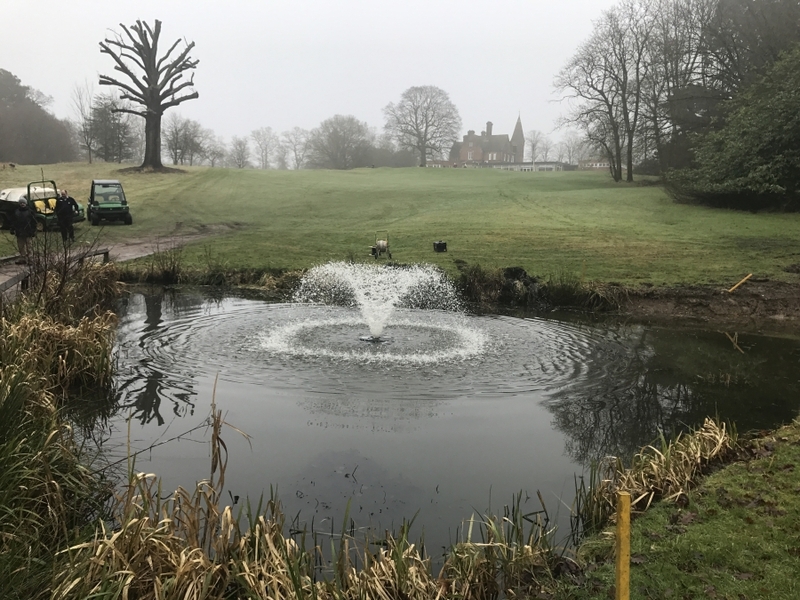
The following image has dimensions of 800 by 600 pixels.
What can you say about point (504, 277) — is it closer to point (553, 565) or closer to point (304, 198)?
point (553, 565)

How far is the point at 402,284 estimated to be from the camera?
19109 millimetres

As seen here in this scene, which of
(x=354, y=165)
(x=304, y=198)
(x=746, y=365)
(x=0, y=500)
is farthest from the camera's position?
(x=354, y=165)

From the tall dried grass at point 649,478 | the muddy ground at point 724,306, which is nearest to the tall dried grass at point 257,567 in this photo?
the tall dried grass at point 649,478

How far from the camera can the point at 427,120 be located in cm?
9931

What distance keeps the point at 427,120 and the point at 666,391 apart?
93.9m

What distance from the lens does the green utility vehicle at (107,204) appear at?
3095 cm

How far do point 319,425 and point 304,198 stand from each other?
37.5m

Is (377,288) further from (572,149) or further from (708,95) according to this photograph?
(572,149)

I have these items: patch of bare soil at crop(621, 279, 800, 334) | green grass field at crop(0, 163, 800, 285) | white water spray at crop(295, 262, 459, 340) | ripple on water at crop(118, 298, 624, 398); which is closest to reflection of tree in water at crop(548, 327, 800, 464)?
ripple on water at crop(118, 298, 624, 398)

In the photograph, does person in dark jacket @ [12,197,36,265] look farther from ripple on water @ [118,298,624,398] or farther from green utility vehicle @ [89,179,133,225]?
green utility vehicle @ [89,179,133,225]

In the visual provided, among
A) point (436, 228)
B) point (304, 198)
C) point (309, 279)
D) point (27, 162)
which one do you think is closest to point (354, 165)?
point (27, 162)

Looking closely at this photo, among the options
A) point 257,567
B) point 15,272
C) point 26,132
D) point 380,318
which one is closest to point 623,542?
point 257,567

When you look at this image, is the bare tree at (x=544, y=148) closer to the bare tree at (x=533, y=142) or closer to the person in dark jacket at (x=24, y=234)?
the bare tree at (x=533, y=142)

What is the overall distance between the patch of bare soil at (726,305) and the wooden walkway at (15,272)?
13595 mm
